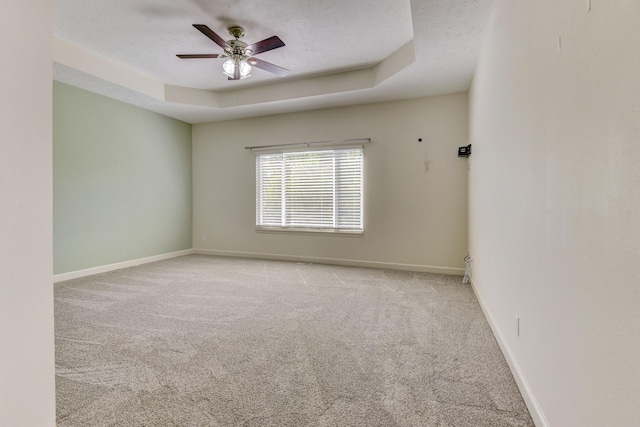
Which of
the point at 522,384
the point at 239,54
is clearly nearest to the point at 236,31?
the point at 239,54

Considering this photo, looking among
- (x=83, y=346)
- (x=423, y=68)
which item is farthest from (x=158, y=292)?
(x=423, y=68)

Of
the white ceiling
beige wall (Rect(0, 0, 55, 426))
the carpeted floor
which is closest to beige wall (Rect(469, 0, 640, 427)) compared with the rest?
the carpeted floor

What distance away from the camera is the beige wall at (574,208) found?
796 millimetres

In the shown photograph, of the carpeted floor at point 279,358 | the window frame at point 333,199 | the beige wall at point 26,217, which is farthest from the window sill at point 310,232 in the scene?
the beige wall at point 26,217

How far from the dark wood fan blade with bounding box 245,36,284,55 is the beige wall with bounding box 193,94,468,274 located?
2.12 m

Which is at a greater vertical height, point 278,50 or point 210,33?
point 278,50

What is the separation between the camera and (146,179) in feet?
16.7

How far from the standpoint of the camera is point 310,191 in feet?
16.9

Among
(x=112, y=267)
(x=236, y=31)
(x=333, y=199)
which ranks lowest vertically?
(x=112, y=267)

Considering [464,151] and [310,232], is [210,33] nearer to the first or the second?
[310,232]

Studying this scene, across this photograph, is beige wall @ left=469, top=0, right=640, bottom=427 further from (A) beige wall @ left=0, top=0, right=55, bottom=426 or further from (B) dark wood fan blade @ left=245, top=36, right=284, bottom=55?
(B) dark wood fan blade @ left=245, top=36, right=284, bottom=55

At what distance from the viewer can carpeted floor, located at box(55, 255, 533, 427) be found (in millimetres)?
1487

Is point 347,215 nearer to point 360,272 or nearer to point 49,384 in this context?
point 360,272

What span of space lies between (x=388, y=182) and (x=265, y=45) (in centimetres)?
263
